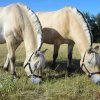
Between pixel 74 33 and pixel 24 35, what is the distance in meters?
1.57

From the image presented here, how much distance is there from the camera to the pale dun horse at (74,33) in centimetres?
827

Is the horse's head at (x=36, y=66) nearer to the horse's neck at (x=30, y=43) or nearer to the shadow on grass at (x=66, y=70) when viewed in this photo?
the horse's neck at (x=30, y=43)

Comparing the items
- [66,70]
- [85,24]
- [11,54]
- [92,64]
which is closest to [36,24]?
[11,54]

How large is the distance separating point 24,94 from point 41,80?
1663mm

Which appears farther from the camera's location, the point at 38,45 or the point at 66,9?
the point at 66,9

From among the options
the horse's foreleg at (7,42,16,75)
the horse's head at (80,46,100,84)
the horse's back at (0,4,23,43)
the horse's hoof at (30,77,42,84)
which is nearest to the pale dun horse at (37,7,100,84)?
the horse's head at (80,46,100,84)

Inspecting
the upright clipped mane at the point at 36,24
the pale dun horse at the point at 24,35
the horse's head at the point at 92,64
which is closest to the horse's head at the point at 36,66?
the pale dun horse at the point at 24,35

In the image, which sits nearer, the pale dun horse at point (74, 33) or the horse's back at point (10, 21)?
the pale dun horse at point (74, 33)

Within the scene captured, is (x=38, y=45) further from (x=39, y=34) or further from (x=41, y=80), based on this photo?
(x=41, y=80)

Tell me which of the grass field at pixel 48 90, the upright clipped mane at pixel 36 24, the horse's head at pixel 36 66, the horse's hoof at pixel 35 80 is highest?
the upright clipped mane at pixel 36 24

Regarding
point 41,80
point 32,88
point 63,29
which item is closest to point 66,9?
point 63,29

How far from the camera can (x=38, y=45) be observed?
8430mm

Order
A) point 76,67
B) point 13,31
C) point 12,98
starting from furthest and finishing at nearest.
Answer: point 76,67 → point 13,31 → point 12,98

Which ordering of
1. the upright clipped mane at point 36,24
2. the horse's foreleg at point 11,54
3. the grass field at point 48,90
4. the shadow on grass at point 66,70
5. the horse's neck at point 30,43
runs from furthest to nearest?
1. the shadow on grass at point 66,70
2. the horse's foreleg at point 11,54
3. the horse's neck at point 30,43
4. the upright clipped mane at point 36,24
5. the grass field at point 48,90
